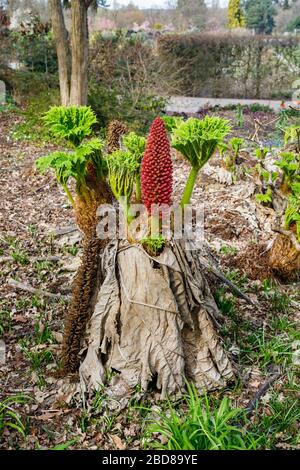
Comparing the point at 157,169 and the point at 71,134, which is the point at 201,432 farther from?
the point at 71,134

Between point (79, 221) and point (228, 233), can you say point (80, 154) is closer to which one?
point (79, 221)

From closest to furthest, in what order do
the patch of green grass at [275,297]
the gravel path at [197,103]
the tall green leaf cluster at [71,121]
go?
1. the tall green leaf cluster at [71,121]
2. the patch of green grass at [275,297]
3. the gravel path at [197,103]

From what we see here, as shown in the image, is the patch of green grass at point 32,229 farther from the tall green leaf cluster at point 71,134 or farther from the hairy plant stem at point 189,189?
the hairy plant stem at point 189,189

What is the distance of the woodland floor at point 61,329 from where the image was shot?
2.37 m

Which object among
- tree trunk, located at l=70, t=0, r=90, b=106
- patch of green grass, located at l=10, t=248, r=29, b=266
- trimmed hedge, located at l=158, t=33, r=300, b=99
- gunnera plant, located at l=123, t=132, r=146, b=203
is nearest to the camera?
gunnera plant, located at l=123, t=132, r=146, b=203

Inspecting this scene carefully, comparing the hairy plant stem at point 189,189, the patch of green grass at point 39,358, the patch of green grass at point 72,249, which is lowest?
the patch of green grass at point 39,358

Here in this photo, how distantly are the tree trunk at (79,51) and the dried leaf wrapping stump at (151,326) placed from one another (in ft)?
21.3

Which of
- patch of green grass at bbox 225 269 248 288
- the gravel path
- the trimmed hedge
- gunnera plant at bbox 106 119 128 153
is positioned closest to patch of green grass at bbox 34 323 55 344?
gunnera plant at bbox 106 119 128 153

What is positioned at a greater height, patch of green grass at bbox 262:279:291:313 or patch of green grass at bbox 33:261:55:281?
patch of green grass at bbox 33:261:55:281

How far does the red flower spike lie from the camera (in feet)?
7.36

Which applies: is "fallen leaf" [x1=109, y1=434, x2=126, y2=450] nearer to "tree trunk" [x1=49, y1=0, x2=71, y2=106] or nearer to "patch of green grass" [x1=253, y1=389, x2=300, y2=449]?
"patch of green grass" [x1=253, y1=389, x2=300, y2=449]

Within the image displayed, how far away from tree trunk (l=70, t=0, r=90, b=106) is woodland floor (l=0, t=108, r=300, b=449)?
3.43m

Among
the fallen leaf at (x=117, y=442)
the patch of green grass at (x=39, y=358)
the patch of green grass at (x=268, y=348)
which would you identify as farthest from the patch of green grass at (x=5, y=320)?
the patch of green grass at (x=268, y=348)

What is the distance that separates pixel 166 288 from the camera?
246cm
